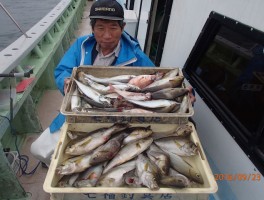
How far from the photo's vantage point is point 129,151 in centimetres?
167

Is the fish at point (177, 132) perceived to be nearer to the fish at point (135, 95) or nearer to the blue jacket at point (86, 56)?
the fish at point (135, 95)

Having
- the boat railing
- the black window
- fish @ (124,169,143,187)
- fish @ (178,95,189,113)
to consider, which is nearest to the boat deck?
the boat railing

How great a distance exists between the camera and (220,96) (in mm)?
2244

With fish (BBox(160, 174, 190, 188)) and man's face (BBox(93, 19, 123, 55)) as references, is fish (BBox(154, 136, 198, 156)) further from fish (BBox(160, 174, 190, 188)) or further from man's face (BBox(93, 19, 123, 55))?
man's face (BBox(93, 19, 123, 55))

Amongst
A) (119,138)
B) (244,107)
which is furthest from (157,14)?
(119,138)

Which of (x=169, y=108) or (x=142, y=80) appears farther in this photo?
(x=142, y=80)

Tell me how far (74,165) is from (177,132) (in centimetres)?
74

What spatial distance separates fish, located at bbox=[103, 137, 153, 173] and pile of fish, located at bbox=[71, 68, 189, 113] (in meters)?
0.23

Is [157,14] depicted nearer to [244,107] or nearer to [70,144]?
[244,107]

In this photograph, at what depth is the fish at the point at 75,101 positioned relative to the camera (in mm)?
1858

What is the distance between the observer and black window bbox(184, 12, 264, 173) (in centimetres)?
175

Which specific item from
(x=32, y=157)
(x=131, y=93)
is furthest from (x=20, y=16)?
(x=131, y=93)
